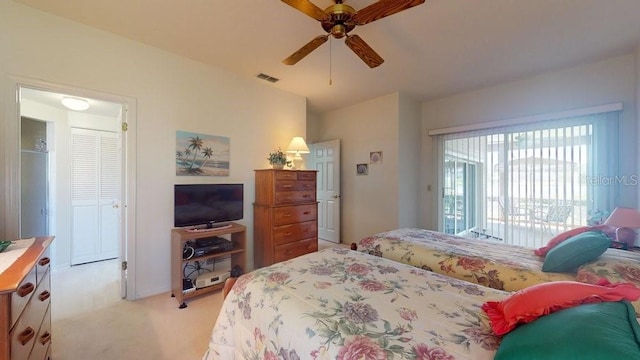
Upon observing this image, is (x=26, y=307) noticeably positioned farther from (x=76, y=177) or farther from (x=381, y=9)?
(x=76, y=177)

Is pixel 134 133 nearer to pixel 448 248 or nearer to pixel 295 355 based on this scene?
pixel 295 355

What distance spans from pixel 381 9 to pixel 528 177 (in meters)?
3.20

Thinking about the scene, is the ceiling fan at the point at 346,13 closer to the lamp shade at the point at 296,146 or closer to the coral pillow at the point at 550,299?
the coral pillow at the point at 550,299

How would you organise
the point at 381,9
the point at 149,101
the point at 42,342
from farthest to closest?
1. the point at 149,101
2. the point at 381,9
3. the point at 42,342

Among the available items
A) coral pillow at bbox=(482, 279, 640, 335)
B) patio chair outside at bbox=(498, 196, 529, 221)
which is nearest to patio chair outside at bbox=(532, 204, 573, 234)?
patio chair outside at bbox=(498, 196, 529, 221)

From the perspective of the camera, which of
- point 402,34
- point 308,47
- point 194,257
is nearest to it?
point 308,47

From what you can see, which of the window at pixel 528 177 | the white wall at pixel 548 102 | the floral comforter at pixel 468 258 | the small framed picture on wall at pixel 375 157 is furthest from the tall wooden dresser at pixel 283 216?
the window at pixel 528 177

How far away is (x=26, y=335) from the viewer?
46.9 inches

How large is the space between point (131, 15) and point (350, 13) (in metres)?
1.90

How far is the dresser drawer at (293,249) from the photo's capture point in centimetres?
323

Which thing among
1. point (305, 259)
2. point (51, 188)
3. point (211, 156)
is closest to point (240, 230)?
point (211, 156)

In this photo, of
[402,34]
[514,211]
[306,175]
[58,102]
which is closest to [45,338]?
[306,175]

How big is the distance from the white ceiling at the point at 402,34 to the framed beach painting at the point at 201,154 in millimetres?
916

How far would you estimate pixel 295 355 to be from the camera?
3.26 ft
